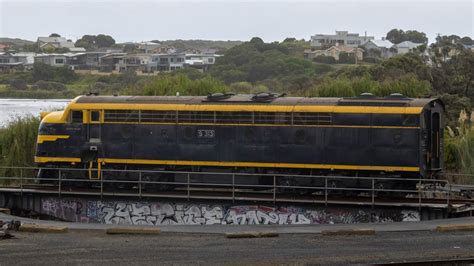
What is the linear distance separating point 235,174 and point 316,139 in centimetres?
352

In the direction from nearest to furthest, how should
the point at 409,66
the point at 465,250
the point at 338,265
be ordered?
the point at 338,265
the point at 465,250
the point at 409,66

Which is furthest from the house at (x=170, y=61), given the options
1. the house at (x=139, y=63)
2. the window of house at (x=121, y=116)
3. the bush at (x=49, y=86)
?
the window of house at (x=121, y=116)

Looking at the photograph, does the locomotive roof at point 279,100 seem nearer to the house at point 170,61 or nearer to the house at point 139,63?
the house at point 139,63

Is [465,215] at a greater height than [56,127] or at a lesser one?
lesser

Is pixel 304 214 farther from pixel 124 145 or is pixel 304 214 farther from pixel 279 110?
pixel 124 145

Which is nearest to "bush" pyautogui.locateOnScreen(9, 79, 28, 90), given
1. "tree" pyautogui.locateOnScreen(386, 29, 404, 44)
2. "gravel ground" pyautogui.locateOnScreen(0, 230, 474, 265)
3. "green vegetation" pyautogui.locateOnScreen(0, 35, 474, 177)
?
"green vegetation" pyautogui.locateOnScreen(0, 35, 474, 177)

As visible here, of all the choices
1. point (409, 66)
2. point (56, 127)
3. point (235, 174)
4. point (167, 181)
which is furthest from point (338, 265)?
point (409, 66)

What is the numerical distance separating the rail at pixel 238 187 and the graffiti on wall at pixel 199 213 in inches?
14.6

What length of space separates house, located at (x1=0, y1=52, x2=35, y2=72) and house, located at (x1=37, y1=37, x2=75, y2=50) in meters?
32.3

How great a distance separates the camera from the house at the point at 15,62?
127438 mm

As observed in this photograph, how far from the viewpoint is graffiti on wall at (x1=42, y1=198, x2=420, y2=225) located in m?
31.9

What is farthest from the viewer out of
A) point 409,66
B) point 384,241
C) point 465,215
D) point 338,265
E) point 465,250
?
point 409,66

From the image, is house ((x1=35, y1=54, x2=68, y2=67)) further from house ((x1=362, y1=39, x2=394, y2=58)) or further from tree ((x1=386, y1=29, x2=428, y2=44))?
tree ((x1=386, y1=29, x2=428, y2=44))

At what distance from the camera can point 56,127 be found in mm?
38344
